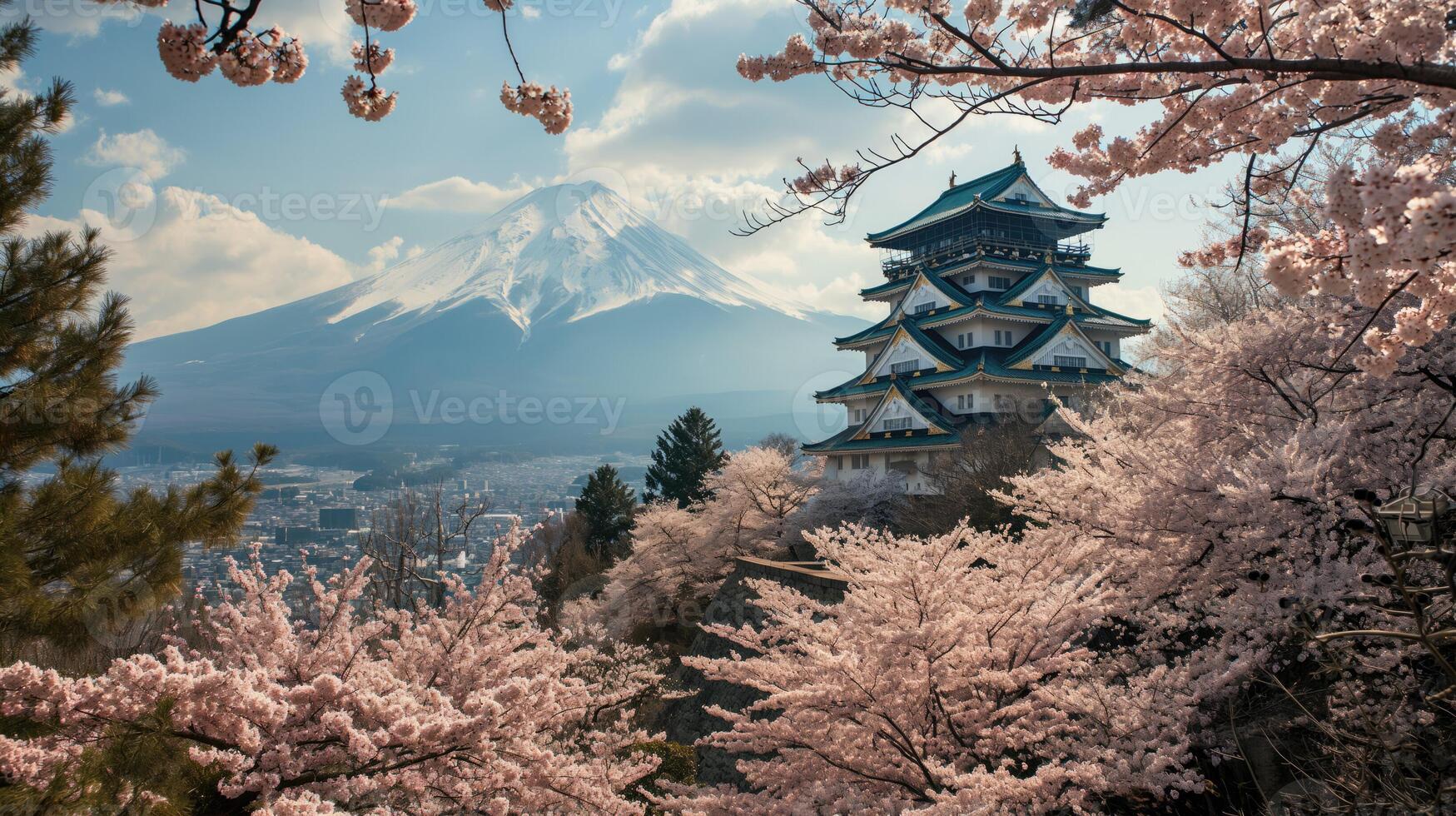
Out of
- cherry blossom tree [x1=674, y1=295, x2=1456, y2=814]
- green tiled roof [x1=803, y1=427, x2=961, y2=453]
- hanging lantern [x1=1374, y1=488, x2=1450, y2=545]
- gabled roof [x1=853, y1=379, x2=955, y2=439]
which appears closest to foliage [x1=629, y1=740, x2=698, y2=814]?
cherry blossom tree [x1=674, y1=295, x2=1456, y2=814]

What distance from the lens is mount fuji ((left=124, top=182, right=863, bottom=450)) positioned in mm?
126250

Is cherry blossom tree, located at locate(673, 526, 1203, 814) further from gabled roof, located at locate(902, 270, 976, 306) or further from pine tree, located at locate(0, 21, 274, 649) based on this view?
gabled roof, located at locate(902, 270, 976, 306)

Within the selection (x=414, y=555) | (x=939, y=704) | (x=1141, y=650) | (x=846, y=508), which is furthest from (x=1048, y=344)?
(x=939, y=704)

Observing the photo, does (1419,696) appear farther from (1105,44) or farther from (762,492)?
(762,492)

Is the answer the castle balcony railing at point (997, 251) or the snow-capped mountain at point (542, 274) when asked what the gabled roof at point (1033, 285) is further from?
the snow-capped mountain at point (542, 274)

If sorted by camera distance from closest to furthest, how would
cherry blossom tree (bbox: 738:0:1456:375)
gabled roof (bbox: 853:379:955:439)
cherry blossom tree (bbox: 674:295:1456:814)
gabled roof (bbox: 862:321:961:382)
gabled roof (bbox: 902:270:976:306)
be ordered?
1. cherry blossom tree (bbox: 738:0:1456:375)
2. cherry blossom tree (bbox: 674:295:1456:814)
3. gabled roof (bbox: 853:379:955:439)
4. gabled roof (bbox: 862:321:961:382)
5. gabled roof (bbox: 902:270:976:306)

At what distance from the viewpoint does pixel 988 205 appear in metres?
31.7

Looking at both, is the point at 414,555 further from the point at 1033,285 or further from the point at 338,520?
the point at 338,520

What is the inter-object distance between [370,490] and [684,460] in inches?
1908

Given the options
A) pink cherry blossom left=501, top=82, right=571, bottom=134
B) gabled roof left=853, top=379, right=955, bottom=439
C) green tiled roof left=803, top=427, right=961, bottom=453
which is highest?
pink cherry blossom left=501, top=82, right=571, bottom=134

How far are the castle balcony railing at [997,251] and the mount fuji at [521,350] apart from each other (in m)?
81.4

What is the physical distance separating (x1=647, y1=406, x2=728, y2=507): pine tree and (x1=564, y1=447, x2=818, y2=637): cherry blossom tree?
1042cm

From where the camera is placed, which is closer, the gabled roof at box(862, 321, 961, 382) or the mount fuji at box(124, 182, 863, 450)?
the gabled roof at box(862, 321, 961, 382)

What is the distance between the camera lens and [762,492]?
944 inches
